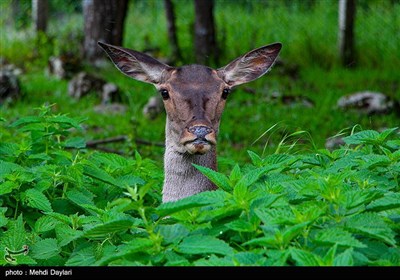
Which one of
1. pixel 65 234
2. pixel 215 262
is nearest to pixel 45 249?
pixel 65 234

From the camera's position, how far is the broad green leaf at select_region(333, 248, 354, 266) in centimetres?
356

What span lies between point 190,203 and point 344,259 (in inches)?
28.7

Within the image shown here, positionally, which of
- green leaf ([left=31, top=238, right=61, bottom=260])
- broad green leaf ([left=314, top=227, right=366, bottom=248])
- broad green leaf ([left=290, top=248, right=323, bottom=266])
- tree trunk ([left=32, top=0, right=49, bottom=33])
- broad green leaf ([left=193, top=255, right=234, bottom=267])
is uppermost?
tree trunk ([left=32, top=0, right=49, bottom=33])

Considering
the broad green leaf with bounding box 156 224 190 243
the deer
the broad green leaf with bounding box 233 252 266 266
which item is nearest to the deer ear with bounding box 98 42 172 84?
the deer

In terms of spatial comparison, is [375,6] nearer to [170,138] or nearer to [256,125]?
[256,125]

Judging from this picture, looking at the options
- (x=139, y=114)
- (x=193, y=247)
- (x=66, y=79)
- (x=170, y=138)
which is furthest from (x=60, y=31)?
(x=193, y=247)

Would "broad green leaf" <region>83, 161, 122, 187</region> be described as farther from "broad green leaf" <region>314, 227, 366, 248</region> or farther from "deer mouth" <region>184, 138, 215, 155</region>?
"broad green leaf" <region>314, 227, 366, 248</region>

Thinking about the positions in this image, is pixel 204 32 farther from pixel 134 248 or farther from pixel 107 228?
pixel 134 248

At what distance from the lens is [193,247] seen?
3904mm

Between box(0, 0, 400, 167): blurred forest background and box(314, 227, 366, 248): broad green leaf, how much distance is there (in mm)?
3698

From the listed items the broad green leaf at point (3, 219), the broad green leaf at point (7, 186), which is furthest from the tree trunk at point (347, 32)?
the broad green leaf at point (3, 219)

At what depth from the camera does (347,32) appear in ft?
47.1

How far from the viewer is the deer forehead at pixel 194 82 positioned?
5762 millimetres

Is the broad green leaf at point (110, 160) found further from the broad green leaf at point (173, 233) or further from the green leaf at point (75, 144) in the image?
the broad green leaf at point (173, 233)
